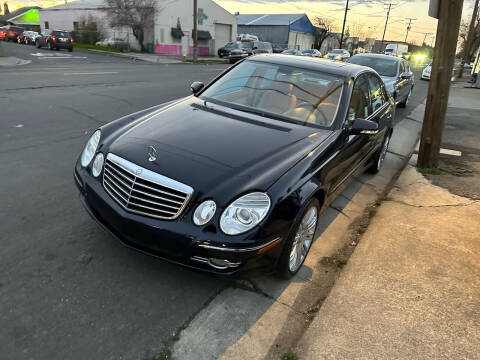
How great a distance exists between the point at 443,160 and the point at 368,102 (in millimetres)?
3036

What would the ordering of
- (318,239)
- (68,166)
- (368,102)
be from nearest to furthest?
1. (318,239)
2. (368,102)
3. (68,166)

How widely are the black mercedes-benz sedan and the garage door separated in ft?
134

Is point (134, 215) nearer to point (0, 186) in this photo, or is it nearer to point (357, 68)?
point (0, 186)

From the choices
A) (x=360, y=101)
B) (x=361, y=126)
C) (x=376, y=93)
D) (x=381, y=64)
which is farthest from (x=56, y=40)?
(x=361, y=126)

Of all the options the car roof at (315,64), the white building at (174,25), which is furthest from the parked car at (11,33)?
the car roof at (315,64)

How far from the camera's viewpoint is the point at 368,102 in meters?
4.46

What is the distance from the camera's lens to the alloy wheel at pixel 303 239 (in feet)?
9.68

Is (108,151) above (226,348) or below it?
above

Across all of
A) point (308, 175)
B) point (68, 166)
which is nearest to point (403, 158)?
point (308, 175)

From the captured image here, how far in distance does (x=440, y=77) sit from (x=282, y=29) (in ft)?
195

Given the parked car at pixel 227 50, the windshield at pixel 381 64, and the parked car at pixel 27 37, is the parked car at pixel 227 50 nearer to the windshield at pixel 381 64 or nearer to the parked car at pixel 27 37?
the parked car at pixel 27 37

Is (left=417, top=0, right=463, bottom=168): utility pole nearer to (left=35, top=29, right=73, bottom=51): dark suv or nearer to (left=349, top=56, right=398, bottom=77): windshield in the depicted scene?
(left=349, top=56, right=398, bottom=77): windshield

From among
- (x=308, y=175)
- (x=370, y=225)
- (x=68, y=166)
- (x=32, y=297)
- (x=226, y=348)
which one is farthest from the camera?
(x=68, y=166)

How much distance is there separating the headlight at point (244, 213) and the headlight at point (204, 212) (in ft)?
0.27
